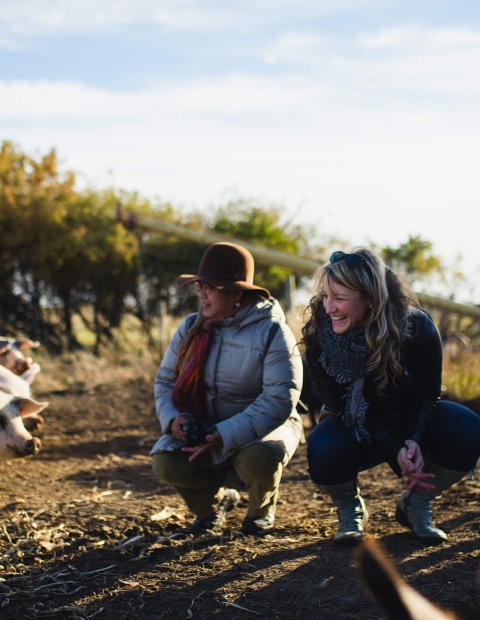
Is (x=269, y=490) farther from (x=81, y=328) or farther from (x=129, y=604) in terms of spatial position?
(x=81, y=328)

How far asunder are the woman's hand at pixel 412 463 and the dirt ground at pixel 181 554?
32cm

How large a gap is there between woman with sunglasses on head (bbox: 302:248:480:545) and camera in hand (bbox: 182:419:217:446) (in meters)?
0.54

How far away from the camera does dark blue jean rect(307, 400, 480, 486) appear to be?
3.65 meters

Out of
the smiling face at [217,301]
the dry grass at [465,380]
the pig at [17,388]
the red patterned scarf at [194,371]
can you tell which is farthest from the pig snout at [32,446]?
the dry grass at [465,380]

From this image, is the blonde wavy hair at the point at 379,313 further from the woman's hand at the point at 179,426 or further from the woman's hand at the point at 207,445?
the woman's hand at the point at 179,426

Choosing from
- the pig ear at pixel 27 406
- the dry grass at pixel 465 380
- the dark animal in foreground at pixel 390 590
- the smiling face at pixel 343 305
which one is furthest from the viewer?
the dry grass at pixel 465 380

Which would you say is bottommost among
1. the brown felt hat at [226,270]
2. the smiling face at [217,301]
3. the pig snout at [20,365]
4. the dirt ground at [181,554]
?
the dirt ground at [181,554]

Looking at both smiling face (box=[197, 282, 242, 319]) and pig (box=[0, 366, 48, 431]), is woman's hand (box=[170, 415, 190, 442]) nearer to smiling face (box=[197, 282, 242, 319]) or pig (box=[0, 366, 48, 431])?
smiling face (box=[197, 282, 242, 319])

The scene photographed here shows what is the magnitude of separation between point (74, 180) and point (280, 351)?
9.14 m

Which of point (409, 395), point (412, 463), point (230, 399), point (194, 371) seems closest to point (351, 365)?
point (409, 395)

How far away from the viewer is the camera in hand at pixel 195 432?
12.6 feet

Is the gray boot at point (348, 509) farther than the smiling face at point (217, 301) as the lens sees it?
No

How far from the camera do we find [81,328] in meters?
13.3

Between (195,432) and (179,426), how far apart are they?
0.12 metres
